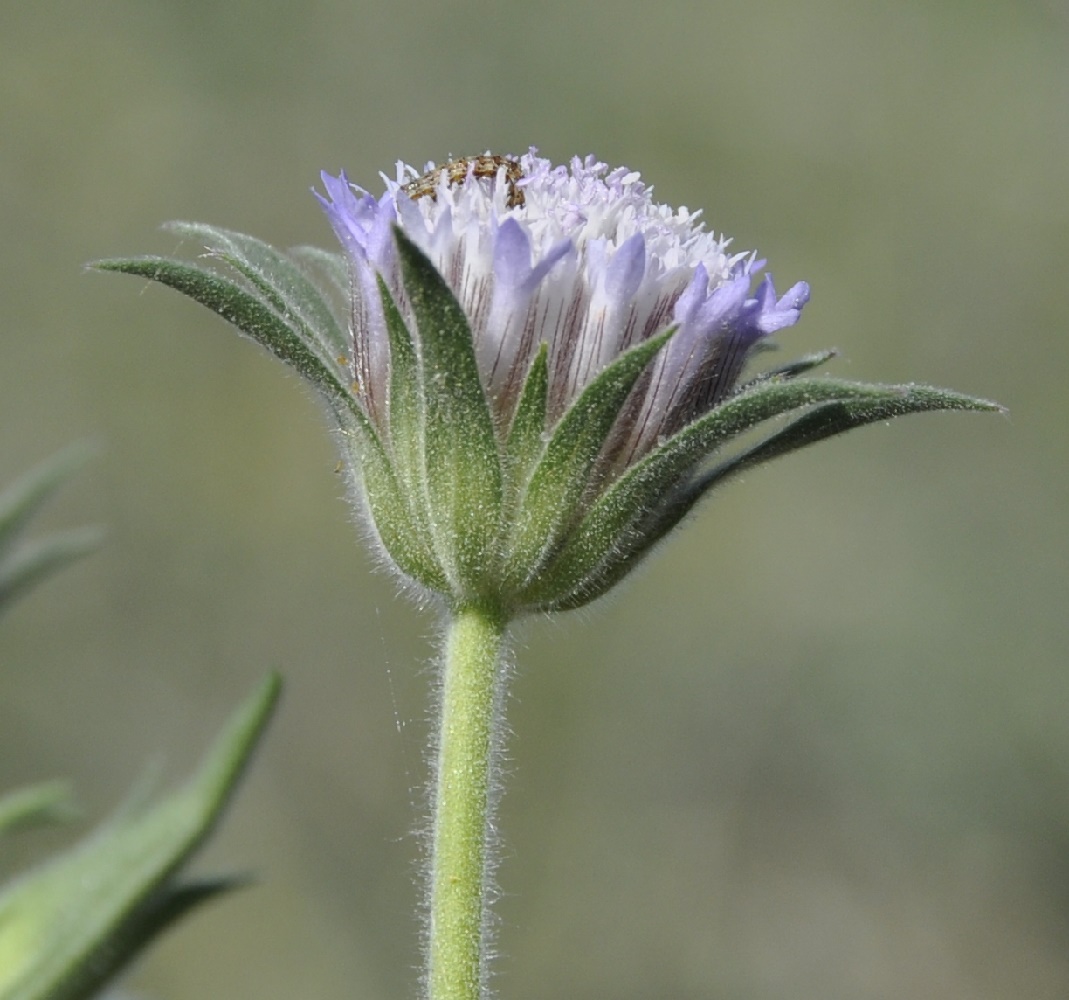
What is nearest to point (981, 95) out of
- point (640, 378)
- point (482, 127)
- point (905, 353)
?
point (905, 353)

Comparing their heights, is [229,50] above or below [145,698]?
above

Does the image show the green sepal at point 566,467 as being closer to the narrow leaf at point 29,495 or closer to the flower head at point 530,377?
the flower head at point 530,377

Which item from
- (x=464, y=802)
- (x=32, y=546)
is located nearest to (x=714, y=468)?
(x=464, y=802)

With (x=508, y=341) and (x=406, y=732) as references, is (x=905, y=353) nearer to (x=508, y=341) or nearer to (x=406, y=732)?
(x=406, y=732)

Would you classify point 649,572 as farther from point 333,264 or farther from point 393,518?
point 393,518

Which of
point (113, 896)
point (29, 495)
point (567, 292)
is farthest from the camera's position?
point (29, 495)

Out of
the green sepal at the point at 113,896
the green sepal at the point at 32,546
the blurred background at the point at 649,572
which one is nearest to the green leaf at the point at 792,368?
the green sepal at the point at 113,896

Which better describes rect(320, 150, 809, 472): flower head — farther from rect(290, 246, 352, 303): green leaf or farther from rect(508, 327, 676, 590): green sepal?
rect(290, 246, 352, 303): green leaf
